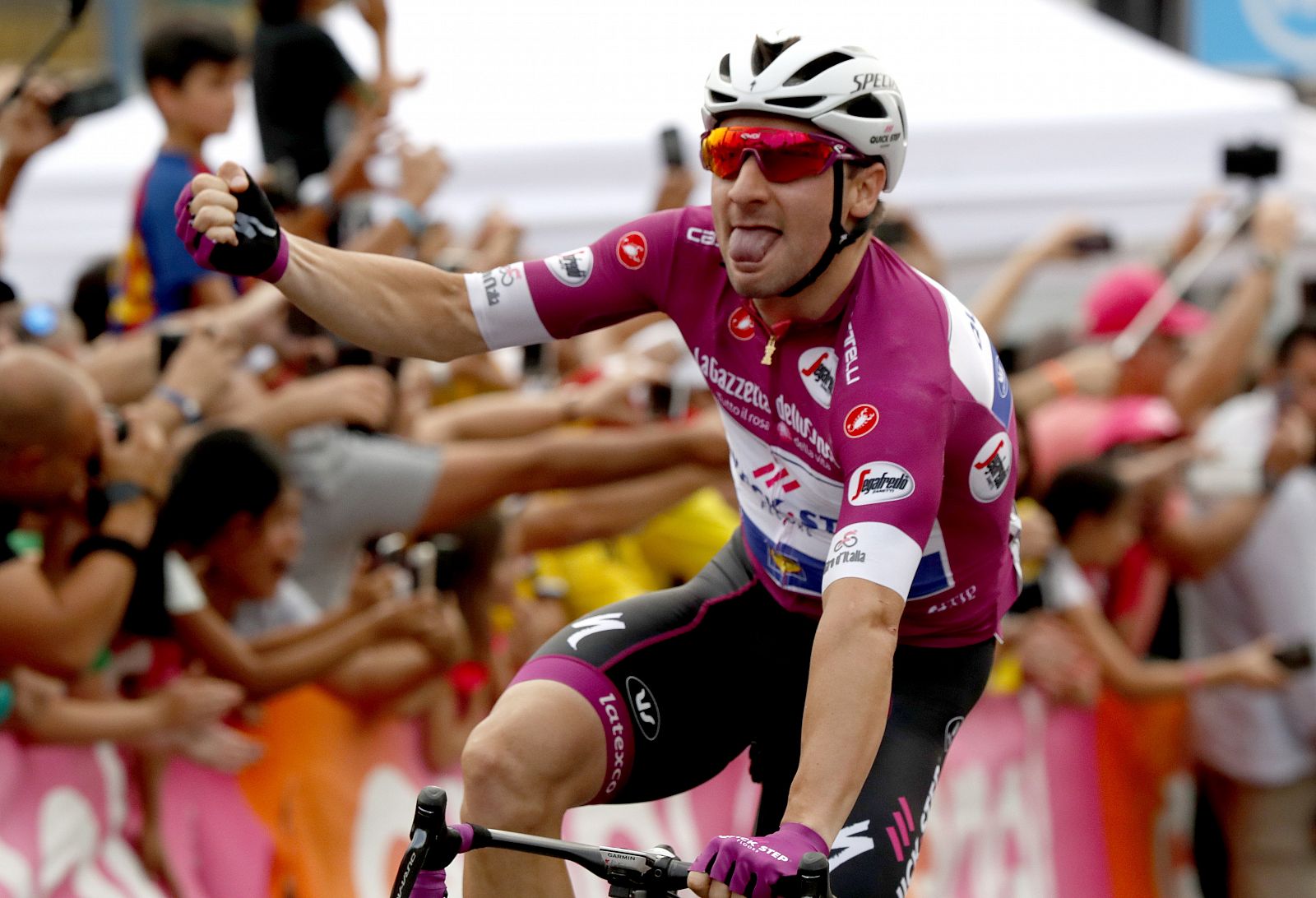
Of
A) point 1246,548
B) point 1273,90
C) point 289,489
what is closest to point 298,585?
point 289,489

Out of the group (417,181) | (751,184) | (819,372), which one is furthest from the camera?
(417,181)

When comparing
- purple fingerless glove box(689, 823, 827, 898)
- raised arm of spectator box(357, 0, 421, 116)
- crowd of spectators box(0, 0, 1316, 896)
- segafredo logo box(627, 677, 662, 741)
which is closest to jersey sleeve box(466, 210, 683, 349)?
segafredo logo box(627, 677, 662, 741)

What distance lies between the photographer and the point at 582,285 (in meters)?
4.55

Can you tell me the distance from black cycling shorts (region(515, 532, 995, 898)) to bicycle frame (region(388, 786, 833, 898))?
2.28 feet

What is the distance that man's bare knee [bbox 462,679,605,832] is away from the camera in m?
4.09

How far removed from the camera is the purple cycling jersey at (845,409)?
3.94 meters

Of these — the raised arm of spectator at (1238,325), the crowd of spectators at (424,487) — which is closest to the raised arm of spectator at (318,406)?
the crowd of spectators at (424,487)

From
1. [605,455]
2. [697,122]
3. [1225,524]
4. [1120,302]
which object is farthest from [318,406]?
[1120,302]

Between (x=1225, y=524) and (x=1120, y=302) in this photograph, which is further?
(x=1120, y=302)

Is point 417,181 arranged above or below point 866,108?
below

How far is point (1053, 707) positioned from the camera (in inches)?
334

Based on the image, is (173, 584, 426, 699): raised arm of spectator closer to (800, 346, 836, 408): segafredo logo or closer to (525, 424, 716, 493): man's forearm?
(525, 424, 716, 493): man's forearm

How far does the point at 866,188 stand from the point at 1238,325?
5739 millimetres

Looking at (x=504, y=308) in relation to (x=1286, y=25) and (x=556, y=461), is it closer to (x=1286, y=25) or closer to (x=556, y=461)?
(x=556, y=461)
